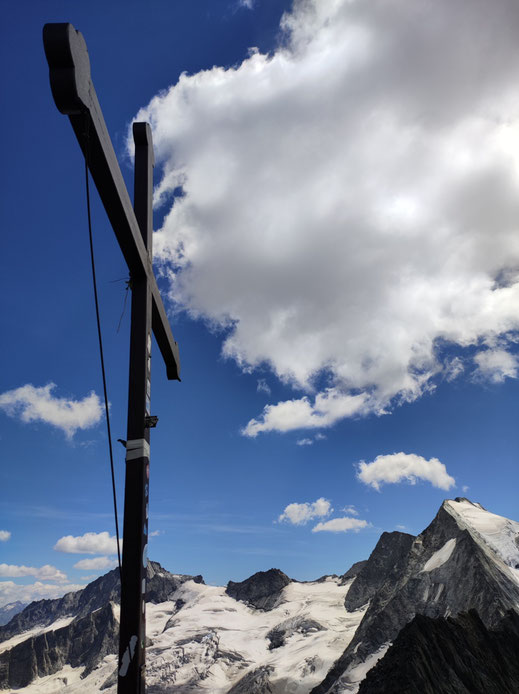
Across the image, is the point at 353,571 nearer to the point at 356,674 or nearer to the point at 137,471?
the point at 356,674

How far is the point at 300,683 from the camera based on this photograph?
288 ft

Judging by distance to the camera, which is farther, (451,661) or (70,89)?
(451,661)

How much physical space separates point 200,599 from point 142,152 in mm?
174849

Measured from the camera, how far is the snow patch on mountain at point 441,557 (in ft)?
253

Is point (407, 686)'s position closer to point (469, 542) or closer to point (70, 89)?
point (469, 542)

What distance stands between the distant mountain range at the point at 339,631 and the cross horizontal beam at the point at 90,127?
145 feet

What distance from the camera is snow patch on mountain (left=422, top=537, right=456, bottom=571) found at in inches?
3031

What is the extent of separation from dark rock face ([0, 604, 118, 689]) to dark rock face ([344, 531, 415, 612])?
6867 cm

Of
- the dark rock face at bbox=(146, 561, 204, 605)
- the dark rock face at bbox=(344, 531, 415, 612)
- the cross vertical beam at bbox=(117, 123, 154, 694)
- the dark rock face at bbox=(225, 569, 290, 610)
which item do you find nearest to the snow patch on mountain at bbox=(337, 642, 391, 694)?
the dark rock face at bbox=(344, 531, 415, 612)

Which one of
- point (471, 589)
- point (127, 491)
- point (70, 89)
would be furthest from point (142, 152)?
point (471, 589)

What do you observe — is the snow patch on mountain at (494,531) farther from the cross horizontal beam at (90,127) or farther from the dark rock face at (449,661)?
the cross horizontal beam at (90,127)

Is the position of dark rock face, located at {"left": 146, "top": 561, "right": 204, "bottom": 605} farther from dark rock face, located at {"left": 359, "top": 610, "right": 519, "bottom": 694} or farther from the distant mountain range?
dark rock face, located at {"left": 359, "top": 610, "right": 519, "bottom": 694}

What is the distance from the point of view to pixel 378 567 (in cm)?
13488

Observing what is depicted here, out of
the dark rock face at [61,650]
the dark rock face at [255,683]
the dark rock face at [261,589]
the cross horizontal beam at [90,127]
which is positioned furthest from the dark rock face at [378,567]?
the cross horizontal beam at [90,127]
